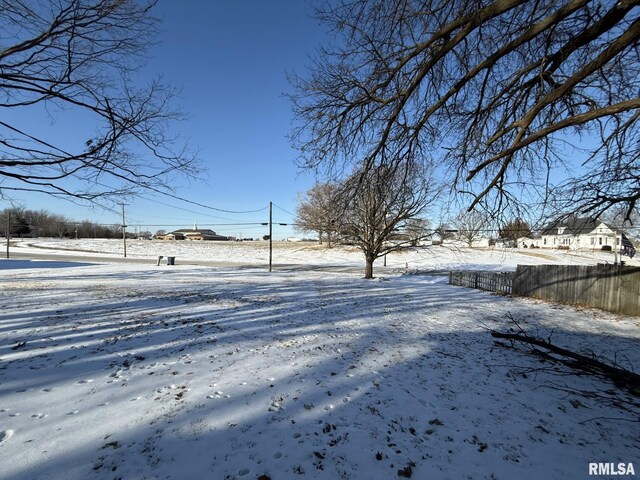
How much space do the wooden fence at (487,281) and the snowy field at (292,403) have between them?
25.7 ft

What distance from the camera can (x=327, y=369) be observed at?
412cm

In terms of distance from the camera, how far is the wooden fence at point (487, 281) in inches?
550

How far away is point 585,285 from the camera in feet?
35.5

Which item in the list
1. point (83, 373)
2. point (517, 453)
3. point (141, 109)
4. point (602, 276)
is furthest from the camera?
point (602, 276)

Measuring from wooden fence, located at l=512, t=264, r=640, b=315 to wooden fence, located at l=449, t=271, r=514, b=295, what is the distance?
0.63 meters

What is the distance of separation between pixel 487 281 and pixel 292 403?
15409 millimetres

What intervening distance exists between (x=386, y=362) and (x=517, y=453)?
2061 millimetres

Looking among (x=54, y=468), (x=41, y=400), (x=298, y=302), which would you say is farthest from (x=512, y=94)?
(x=41, y=400)

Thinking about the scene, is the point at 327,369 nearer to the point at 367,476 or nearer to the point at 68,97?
the point at 367,476

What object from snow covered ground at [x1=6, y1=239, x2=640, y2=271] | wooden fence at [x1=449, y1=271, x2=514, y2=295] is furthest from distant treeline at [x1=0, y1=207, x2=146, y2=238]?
wooden fence at [x1=449, y1=271, x2=514, y2=295]

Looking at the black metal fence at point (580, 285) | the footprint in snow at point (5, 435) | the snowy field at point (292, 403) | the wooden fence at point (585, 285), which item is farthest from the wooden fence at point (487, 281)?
the footprint in snow at point (5, 435)

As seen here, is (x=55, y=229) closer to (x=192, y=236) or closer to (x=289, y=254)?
(x=192, y=236)

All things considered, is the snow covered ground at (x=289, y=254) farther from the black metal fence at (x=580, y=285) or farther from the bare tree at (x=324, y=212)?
the black metal fence at (x=580, y=285)

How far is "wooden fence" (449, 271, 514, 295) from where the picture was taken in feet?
45.8
